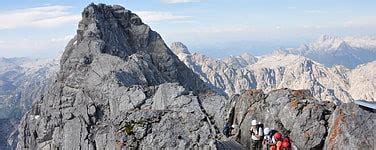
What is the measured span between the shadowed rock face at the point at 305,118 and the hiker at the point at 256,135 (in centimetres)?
252

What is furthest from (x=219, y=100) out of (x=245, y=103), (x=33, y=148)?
(x=33, y=148)

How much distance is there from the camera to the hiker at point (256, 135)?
30.8 meters

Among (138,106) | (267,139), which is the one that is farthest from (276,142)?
(138,106)

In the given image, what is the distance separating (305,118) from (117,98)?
5180 cm

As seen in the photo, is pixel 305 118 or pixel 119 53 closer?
pixel 305 118

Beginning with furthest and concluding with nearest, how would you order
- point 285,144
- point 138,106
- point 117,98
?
1. point 117,98
2. point 138,106
3. point 285,144

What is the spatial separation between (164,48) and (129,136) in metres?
98.1

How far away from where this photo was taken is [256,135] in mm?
30766

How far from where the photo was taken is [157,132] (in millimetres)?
30078

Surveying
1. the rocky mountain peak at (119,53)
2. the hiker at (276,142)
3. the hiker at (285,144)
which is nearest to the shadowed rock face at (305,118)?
the hiker at (285,144)

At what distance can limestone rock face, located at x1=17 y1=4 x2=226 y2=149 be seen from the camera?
30422 millimetres

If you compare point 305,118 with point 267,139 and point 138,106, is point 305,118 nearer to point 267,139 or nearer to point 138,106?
point 267,139

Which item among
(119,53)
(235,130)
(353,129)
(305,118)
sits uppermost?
(119,53)

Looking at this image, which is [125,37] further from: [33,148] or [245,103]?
[245,103]
